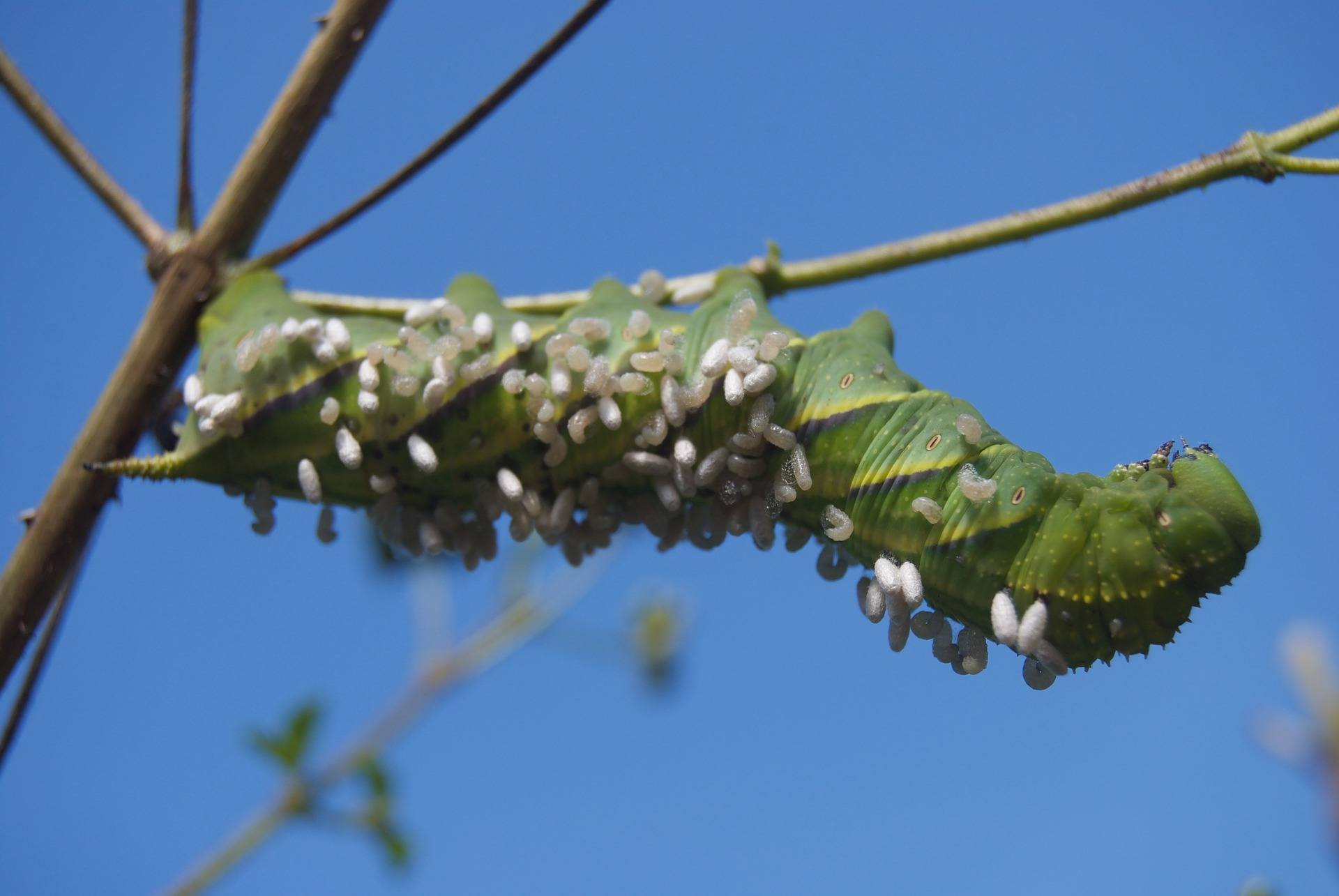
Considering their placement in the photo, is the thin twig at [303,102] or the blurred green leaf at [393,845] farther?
the blurred green leaf at [393,845]

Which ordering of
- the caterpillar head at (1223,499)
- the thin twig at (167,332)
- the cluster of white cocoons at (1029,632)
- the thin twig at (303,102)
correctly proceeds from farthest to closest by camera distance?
the thin twig at (303,102) → the thin twig at (167,332) → the cluster of white cocoons at (1029,632) → the caterpillar head at (1223,499)

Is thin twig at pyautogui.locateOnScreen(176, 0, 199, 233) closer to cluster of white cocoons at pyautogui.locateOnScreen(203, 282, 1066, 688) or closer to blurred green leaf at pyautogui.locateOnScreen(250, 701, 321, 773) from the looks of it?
cluster of white cocoons at pyautogui.locateOnScreen(203, 282, 1066, 688)

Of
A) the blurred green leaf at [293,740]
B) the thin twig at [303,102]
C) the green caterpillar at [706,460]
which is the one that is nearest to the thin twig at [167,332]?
the thin twig at [303,102]

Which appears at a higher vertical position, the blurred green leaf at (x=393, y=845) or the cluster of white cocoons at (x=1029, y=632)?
the cluster of white cocoons at (x=1029, y=632)

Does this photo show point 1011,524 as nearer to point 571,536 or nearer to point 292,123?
point 571,536

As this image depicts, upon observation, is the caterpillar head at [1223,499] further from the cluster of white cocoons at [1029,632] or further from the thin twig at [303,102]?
the thin twig at [303,102]

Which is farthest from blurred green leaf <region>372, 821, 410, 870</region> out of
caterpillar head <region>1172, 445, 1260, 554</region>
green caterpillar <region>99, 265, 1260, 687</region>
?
caterpillar head <region>1172, 445, 1260, 554</region>

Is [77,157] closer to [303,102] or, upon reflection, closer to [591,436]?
[303,102]

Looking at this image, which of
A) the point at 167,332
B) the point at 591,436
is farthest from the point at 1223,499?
the point at 167,332

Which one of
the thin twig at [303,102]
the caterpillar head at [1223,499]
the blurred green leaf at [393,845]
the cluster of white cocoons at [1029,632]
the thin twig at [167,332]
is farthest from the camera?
the blurred green leaf at [393,845]
